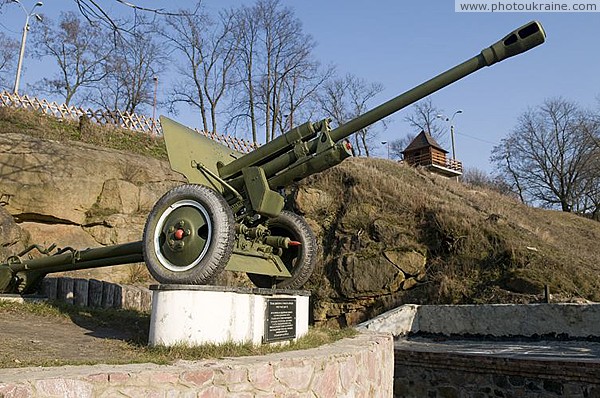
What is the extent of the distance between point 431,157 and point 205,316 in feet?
106

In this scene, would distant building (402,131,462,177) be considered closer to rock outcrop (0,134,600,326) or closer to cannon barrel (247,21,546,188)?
rock outcrop (0,134,600,326)

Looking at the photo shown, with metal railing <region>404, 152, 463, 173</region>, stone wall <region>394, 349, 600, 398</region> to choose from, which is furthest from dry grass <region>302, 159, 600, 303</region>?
metal railing <region>404, 152, 463, 173</region>

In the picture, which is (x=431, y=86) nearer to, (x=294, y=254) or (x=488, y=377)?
(x=294, y=254)

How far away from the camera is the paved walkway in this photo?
7.18 meters

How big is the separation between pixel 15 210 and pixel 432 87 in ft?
38.0

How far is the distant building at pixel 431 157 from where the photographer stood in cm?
3522

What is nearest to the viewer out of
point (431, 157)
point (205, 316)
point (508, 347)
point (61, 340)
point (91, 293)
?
point (205, 316)

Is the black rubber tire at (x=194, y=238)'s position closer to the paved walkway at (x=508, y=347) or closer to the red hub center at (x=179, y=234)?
the red hub center at (x=179, y=234)

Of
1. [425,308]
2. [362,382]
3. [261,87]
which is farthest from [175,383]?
[261,87]

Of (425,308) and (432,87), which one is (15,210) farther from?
(432,87)

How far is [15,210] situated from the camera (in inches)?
506

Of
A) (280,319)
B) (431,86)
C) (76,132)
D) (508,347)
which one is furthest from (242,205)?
(76,132)

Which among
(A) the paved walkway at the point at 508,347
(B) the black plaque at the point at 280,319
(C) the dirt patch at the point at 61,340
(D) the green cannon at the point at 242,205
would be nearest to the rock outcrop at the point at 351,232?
(A) the paved walkway at the point at 508,347

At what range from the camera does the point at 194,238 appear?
5.14 meters
